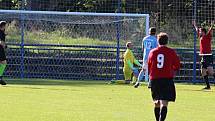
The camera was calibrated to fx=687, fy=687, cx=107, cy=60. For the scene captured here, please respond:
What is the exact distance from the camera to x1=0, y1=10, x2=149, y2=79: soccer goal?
2730cm

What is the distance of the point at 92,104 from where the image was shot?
16734mm

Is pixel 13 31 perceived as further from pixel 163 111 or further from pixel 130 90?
pixel 163 111

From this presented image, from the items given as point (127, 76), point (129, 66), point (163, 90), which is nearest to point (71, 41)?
point (127, 76)

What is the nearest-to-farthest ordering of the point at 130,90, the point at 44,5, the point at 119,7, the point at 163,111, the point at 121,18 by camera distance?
the point at 163,111 → the point at 130,90 → the point at 121,18 → the point at 119,7 → the point at 44,5

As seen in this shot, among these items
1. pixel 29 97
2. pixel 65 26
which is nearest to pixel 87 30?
pixel 65 26

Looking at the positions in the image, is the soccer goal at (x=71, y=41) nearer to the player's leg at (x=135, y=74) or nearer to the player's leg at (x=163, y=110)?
the player's leg at (x=135, y=74)

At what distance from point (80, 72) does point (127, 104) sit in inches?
440

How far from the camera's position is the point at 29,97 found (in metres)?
18.0

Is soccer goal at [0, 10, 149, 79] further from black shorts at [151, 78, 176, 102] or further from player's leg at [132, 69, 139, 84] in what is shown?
black shorts at [151, 78, 176, 102]

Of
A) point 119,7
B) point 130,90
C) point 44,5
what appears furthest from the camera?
point 44,5

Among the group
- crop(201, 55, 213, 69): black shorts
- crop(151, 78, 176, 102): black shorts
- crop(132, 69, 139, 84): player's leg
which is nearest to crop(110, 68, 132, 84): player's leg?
crop(132, 69, 139, 84): player's leg

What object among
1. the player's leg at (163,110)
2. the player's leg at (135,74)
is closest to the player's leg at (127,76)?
the player's leg at (135,74)

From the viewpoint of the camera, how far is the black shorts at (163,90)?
12.9 metres

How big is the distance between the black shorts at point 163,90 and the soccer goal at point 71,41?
13858 mm
